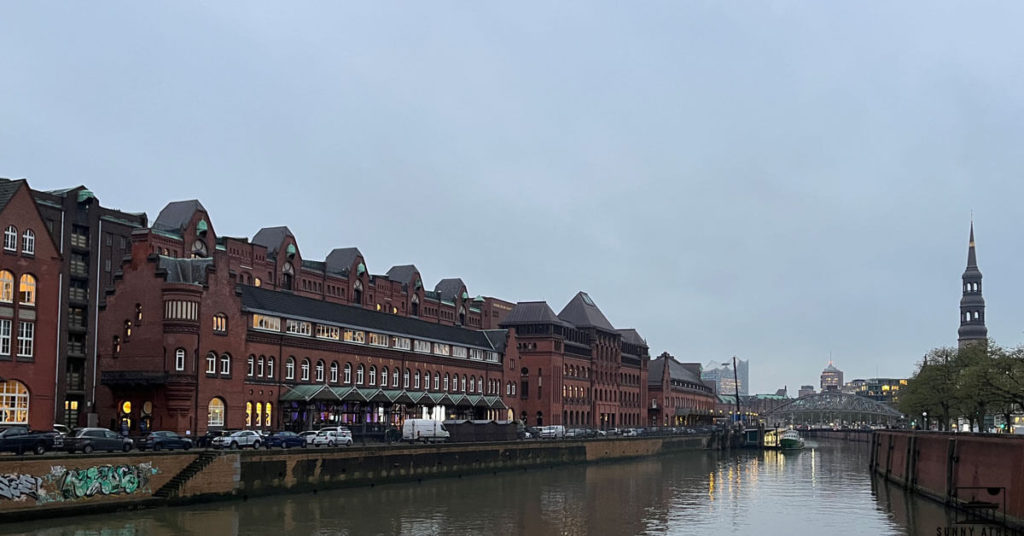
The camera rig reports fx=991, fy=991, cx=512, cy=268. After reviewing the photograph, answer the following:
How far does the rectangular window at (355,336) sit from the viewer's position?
113 metres

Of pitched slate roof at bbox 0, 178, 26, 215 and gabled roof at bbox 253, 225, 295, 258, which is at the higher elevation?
gabled roof at bbox 253, 225, 295, 258

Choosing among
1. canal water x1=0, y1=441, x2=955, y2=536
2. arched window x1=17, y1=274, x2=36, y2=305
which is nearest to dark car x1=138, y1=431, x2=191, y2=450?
canal water x1=0, y1=441, x2=955, y2=536

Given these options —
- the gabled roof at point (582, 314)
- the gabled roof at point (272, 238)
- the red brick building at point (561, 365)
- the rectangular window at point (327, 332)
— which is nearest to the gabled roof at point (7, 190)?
the rectangular window at point (327, 332)

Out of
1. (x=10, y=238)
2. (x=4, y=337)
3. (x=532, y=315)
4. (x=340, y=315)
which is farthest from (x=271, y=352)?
(x=532, y=315)

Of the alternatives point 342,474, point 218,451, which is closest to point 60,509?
point 218,451

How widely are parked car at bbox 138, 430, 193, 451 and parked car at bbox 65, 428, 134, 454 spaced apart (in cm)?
225

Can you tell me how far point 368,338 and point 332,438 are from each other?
32.0m

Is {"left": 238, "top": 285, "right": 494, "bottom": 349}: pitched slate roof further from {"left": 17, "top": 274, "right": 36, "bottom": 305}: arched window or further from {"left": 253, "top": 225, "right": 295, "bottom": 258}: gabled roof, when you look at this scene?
{"left": 253, "top": 225, "right": 295, "bottom": 258}: gabled roof

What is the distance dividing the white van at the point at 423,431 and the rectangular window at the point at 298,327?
14452 mm

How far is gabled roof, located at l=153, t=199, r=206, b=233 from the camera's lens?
12938 centimetres

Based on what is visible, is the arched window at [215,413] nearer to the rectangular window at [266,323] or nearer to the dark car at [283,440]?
the rectangular window at [266,323]

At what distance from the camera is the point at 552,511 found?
73938 mm

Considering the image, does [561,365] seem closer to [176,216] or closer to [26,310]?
[176,216]

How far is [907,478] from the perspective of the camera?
99.5m
